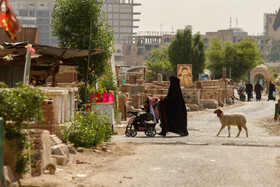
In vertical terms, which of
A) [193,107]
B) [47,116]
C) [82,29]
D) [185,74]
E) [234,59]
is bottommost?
[193,107]

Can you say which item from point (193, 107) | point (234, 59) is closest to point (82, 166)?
point (193, 107)

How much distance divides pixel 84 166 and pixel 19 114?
8.35ft

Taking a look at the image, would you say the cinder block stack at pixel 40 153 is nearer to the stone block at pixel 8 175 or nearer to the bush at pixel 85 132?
the stone block at pixel 8 175

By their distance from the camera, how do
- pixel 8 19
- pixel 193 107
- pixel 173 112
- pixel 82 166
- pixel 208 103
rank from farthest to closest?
pixel 208 103, pixel 193 107, pixel 173 112, pixel 82 166, pixel 8 19

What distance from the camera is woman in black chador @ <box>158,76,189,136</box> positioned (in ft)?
49.6

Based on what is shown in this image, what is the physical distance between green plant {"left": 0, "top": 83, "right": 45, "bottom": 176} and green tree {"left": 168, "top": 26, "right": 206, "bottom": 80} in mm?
55965

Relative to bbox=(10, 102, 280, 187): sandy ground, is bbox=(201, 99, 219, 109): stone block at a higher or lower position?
higher

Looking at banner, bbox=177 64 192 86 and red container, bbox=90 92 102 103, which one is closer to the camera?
red container, bbox=90 92 102 103

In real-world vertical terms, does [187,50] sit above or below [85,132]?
above

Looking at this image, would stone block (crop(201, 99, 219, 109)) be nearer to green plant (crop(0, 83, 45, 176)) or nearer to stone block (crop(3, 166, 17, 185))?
green plant (crop(0, 83, 45, 176))

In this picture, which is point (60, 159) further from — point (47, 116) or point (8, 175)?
point (8, 175)

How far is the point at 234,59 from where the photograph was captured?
238 feet

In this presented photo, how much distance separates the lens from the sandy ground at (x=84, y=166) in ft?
24.2

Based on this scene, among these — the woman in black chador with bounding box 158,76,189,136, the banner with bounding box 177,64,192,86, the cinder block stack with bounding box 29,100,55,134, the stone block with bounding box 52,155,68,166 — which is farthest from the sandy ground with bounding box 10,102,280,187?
the banner with bounding box 177,64,192,86
